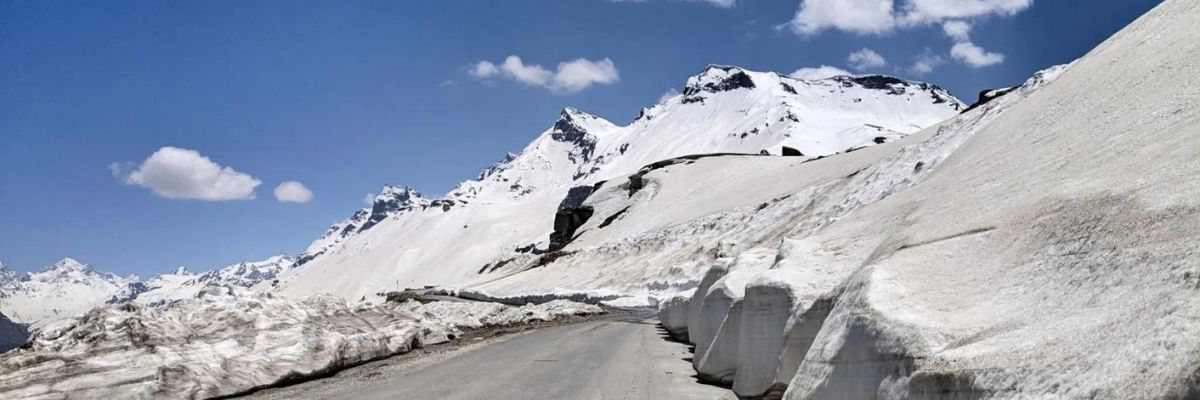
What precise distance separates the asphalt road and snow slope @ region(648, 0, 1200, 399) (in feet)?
4.64

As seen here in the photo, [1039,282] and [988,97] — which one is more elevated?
[988,97]

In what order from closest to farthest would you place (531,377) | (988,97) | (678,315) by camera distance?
(531,377) → (678,315) → (988,97)

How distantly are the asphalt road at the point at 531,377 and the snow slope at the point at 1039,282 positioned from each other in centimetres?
141

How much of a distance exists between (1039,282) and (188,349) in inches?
485

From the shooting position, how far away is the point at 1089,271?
196 inches

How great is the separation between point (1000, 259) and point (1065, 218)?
0.59 m

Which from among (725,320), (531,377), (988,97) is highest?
(988,97)

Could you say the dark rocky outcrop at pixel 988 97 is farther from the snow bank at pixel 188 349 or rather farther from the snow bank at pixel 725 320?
the snow bank at pixel 188 349

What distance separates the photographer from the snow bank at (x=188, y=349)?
1102 centimetres

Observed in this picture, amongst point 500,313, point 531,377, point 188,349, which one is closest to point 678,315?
point 531,377

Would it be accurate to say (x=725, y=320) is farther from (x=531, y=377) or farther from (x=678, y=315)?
(x=678, y=315)

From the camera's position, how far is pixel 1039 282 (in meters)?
5.49

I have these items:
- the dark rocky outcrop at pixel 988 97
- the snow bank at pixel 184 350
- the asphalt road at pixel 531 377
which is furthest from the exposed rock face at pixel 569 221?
the snow bank at pixel 184 350

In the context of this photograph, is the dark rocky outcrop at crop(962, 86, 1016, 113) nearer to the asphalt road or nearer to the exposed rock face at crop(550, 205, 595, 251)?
the asphalt road
